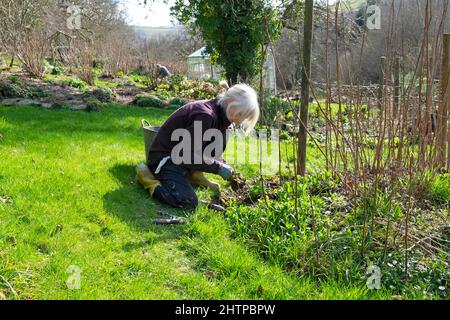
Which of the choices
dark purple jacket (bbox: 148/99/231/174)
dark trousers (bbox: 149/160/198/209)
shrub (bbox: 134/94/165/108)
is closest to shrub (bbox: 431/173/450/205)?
dark purple jacket (bbox: 148/99/231/174)

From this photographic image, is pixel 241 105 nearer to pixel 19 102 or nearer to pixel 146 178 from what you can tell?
pixel 146 178

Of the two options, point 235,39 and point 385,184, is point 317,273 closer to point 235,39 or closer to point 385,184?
point 385,184

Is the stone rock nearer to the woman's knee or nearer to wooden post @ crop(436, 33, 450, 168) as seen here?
the woman's knee

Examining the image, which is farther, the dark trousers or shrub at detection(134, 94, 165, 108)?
shrub at detection(134, 94, 165, 108)

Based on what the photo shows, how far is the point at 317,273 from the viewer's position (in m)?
2.86

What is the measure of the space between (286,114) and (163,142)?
6043 millimetres

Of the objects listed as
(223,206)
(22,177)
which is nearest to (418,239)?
(223,206)

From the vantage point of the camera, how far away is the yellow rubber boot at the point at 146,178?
3.98 meters

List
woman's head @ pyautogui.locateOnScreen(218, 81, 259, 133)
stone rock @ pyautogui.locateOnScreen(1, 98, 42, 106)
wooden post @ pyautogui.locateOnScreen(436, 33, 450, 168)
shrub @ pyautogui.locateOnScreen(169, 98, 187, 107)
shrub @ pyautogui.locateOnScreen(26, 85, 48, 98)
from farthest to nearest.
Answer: shrub @ pyautogui.locateOnScreen(169, 98, 187, 107), shrub @ pyautogui.locateOnScreen(26, 85, 48, 98), stone rock @ pyautogui.locateOnScreen(1, 98, 42, 106), wooden post @ pyautogui.locateOnScreen(436, 33, 450, 168), woman's head @ pyautogui.locateOnScreen(218, 81, 259, 133)

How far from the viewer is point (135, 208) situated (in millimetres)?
3691

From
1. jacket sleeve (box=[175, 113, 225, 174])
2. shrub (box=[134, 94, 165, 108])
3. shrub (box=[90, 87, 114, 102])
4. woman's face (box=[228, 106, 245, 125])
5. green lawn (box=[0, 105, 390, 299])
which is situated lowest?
green lawn (box=[0, 105, 390, 299])

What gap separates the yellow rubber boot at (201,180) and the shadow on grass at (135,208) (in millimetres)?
572

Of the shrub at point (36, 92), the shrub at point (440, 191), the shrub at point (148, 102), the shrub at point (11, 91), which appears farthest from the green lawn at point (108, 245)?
the shrub at point (148, 102)

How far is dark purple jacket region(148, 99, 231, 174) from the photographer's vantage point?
151 inches
